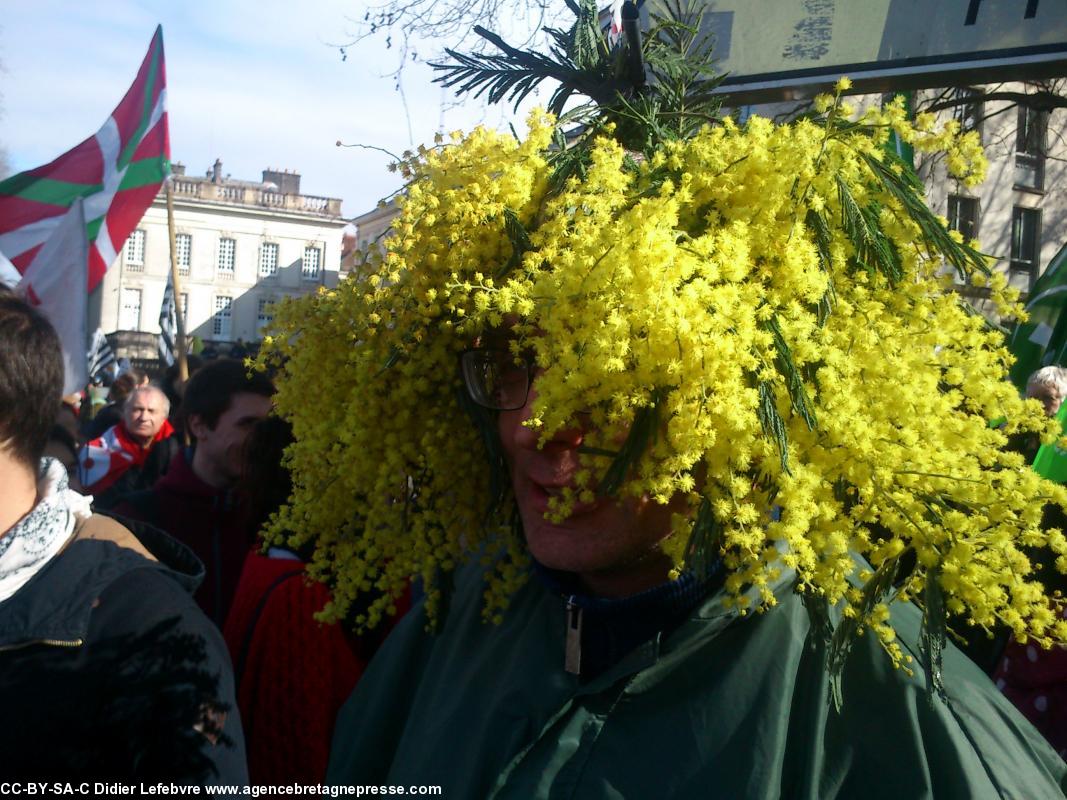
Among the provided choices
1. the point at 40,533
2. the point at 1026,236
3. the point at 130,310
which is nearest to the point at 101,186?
the point at 40,533

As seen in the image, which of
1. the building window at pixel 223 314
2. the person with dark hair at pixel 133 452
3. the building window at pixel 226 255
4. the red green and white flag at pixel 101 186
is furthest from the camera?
the building window at pixel 223 314

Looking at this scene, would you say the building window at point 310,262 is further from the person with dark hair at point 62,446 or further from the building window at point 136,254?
the person with dark hair at point 62,446

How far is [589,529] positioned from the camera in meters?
1.77

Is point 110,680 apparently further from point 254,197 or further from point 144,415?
point 254,197

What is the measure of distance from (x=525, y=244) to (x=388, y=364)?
39 centimetres

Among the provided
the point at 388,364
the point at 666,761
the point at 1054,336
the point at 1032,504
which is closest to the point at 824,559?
the point at 1032,504

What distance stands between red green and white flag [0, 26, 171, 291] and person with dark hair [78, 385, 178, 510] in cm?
91

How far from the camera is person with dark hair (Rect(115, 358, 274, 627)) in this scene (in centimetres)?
356

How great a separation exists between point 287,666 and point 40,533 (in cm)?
94

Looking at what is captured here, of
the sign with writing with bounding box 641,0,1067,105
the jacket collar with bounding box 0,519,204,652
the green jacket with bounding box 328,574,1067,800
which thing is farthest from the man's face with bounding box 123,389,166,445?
the green jacket with bounding box 328,574,1067,800

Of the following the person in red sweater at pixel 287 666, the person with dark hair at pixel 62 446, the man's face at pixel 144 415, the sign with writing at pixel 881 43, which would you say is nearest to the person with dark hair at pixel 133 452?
the man's face at pixel 144 415

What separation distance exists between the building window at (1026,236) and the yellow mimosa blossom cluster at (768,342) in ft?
82.6

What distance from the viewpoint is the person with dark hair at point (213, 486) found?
356 centimetres

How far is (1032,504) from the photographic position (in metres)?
1.44
